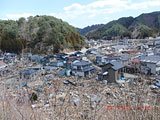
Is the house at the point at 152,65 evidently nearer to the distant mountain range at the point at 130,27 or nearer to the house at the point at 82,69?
the house at the point at 82,69

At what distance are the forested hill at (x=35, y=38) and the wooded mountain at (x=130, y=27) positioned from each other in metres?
14.1

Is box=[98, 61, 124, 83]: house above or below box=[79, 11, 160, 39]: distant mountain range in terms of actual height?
below

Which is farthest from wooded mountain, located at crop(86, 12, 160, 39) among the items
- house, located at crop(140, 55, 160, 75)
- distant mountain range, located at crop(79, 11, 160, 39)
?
house, located at crop(140, 55, 160, 75)

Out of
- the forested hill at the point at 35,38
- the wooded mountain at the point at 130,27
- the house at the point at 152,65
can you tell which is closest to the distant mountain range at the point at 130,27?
the wooded mountain at the point at 130,27

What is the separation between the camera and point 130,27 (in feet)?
121

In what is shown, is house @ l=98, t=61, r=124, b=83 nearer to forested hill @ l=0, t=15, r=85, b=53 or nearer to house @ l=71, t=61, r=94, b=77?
house @ l=71, t=61, r=94, b=77

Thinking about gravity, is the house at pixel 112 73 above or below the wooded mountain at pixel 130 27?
below

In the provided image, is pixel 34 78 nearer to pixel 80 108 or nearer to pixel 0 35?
pixel 80 108

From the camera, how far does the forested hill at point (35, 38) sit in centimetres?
1545

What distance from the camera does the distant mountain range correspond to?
92.1ft

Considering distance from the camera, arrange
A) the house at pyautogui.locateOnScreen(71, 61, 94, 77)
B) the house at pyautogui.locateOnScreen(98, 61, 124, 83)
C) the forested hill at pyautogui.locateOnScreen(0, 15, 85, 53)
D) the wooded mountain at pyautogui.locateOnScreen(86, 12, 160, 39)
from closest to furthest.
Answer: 1. the house at pyautogui.locateOnScreen(98, 61, 124, 83)
2. the house at pyautogui.locateOnScreen(71, 61, 94, 77)
3. the forested hill at pyautogui.locateOnScreen(0, 15, 85, 53)
4. the wooded mountain at pyautogui.locateOnScreen(86, 12, 160, 39)

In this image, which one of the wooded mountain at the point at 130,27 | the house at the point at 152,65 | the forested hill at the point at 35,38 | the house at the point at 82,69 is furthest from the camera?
the wooded mountain at the point at 130,27

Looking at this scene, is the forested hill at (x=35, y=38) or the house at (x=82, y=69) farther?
the forested hill at (x=35, y=38)

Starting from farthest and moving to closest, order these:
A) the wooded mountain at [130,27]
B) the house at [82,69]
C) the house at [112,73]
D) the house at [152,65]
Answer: the wooded mountain at [130,27]
the house at [82,69]
the house at [152,65]
the house at [112,73]
